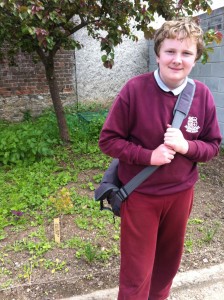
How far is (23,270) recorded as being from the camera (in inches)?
94.3

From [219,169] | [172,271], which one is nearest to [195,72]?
[219,169]

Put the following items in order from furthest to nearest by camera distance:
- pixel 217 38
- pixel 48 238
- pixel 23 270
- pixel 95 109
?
pixel 95 109, pixel 217 38, pixel 48 238, pixel 23 270

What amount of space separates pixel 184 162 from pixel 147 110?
32 cm

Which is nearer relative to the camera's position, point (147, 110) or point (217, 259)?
point (147, 110)

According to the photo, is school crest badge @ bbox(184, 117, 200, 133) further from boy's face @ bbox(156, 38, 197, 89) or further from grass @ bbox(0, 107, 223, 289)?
grass @ bbox(0, 107, 223, 289)

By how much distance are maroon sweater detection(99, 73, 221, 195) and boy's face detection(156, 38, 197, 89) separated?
81 mm

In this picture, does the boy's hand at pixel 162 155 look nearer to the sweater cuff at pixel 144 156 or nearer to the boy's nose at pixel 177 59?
the sweater cuff at pixel 144 156

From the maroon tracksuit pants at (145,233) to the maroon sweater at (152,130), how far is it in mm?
77

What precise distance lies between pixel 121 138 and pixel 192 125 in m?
0.35

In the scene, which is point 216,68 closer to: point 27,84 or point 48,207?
→ point 48,207

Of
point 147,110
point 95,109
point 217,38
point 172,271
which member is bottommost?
point 172,271

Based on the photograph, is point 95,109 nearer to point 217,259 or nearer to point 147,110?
point 217,259

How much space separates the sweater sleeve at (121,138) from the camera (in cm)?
140

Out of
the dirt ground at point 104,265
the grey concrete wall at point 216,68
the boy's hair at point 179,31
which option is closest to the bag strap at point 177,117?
the boy's hair at point 179,31
